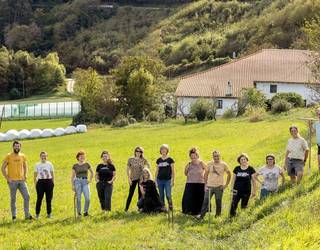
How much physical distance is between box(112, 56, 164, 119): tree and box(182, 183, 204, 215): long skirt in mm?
39244

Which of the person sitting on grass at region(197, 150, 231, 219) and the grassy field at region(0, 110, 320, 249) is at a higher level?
the person sitting on grass at region(197, 150, 231, 219)

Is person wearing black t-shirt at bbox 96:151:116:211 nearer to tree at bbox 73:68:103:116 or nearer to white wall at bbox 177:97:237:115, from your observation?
white wall at bbox 177:97:237:115

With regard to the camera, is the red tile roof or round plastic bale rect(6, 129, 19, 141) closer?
round plastic bale rect(6, 129, 19, 141)

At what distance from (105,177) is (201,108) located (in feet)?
A: 114

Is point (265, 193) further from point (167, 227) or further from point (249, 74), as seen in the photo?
point (249, 74)

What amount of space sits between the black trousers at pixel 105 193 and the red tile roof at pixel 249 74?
132 feet

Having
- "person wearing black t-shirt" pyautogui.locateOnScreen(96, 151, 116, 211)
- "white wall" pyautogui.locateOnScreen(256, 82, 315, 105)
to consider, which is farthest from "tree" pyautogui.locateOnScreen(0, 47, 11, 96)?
"person wearing black t-shirt" pyautogui.locateOnScreen(96, 151, 116, 211)

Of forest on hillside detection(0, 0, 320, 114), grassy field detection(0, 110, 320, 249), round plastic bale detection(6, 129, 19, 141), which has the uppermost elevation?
forest on hillside detection(0, 0, 320, 114)

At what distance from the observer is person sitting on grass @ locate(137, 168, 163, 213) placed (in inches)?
602

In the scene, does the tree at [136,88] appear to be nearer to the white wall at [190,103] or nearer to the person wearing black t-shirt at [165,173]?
the white wall at [190,103]

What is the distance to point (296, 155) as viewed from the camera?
49.5ft

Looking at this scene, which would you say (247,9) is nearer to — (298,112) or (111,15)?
(111,15)

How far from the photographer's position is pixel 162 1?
133 meters

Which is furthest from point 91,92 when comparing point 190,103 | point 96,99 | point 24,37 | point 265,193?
point 24,37
